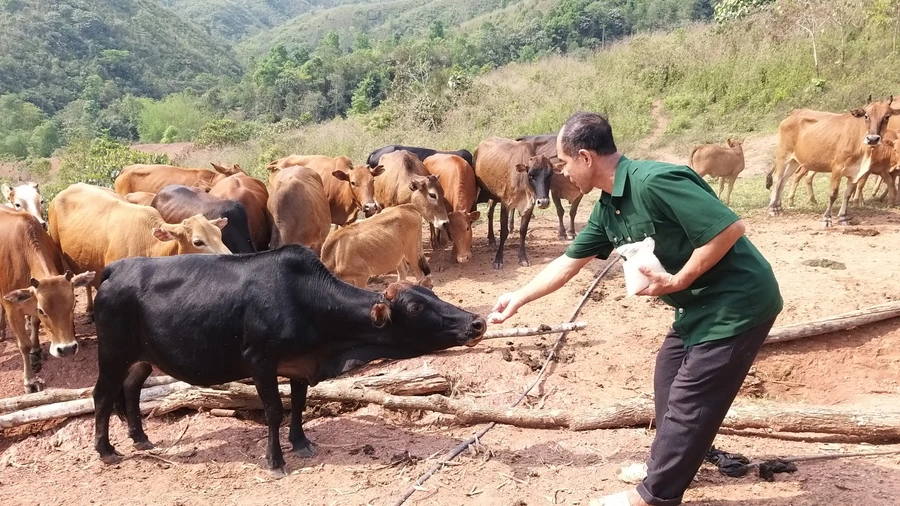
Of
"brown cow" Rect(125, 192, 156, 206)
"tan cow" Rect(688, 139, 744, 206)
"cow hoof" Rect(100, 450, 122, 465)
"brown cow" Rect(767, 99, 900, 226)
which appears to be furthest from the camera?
"tan cow" Rect(688, 139, 744, 206)

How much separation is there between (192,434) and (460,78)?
2108 centimetres

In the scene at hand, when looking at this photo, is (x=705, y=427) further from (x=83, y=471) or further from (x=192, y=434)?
(x=83, y=471)

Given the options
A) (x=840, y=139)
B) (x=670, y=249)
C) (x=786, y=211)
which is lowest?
(x=786, y=211)

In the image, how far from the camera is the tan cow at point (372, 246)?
25.6ft

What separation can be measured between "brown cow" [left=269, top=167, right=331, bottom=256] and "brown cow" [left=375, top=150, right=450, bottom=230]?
113cm

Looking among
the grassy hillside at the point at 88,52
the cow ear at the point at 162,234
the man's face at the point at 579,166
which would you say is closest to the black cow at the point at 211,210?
the cow ear at the point at 162,234

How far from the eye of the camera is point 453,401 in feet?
17.5

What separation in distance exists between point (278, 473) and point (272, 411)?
1.40 feet

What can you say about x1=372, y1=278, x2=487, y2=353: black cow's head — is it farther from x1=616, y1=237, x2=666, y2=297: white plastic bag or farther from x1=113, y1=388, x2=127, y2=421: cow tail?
x1=113, y1=388, x2=127, y2=421: cow tail

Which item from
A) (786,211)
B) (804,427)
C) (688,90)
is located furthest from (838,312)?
(688,90)

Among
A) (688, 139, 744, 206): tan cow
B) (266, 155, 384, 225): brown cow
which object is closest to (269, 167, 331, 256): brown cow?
(266, 155, 384, 225): brown cow

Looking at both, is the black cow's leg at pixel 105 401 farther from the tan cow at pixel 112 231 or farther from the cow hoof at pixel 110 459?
the tan cow at pixel 112 231

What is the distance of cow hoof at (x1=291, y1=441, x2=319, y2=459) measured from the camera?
16.2 ft

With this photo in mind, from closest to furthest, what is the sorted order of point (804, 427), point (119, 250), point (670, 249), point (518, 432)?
point (670, 249) → point (804, 427) → point (518, 432) → point (119, 250)
